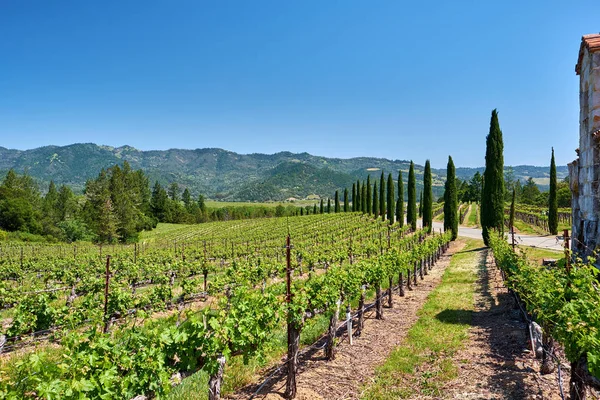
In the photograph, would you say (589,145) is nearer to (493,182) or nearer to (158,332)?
(158,332)

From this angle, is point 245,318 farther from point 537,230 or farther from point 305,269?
point 537,230

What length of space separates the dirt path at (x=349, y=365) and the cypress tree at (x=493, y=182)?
20.1 meters

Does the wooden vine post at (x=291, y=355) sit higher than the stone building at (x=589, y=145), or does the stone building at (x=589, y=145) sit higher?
the stone building at (x=589, y=145)

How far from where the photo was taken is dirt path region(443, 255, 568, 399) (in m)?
6.80

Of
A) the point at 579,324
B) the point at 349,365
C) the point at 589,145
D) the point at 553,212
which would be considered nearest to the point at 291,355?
the point at 349,365

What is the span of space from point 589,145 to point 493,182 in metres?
23.3

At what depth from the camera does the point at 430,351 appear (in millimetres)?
9414

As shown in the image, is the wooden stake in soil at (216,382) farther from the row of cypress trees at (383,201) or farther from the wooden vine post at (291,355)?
the row of cypress trees at (383,201)

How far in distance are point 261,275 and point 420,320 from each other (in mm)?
9088

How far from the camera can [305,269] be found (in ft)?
83.4

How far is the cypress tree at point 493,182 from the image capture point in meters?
29.7

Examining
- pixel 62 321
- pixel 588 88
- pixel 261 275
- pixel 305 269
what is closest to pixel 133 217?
pixel 305 269

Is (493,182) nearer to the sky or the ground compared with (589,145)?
nearer to the ground

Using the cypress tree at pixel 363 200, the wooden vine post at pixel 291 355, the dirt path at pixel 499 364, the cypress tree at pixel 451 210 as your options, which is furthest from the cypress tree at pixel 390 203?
the wooden vine post at pixel 291 355
